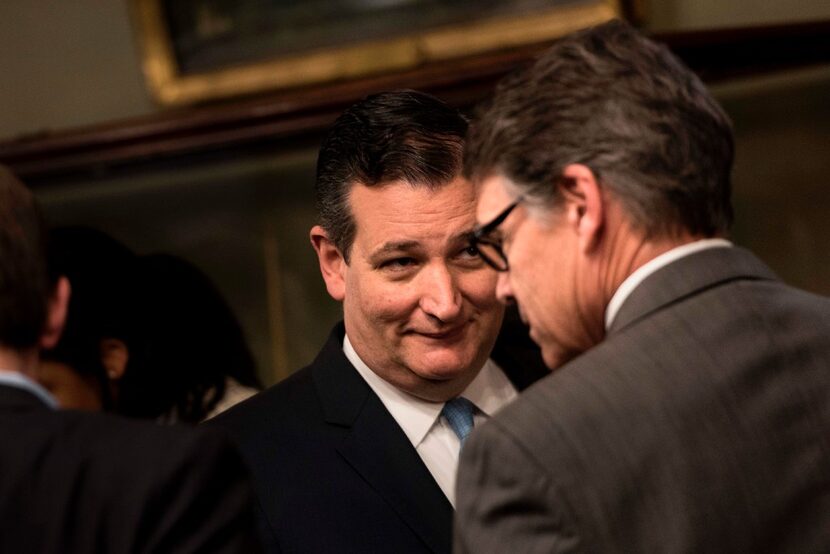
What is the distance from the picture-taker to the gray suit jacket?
175 centimetres

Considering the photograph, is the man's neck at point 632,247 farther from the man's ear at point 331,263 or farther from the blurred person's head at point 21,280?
the man's ear at point 331,263

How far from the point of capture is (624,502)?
175 cm

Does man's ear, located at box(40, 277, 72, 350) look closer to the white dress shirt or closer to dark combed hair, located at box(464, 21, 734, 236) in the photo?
dark combed hair, located at box(464, 21, 734, 236)

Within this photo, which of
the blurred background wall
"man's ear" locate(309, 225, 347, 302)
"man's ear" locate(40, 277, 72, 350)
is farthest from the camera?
the blurred background wall

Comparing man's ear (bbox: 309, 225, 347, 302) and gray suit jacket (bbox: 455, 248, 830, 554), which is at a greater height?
gray suit jacket (bbox: 455, 248, 830, 554)

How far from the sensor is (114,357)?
3.40 m

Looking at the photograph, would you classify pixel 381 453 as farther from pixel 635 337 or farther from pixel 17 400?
pixel 17 400

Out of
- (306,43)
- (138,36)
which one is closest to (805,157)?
(306,43)

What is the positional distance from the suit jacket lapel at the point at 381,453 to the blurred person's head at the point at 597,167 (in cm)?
71

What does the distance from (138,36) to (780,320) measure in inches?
173

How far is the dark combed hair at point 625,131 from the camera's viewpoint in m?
→ 1.91

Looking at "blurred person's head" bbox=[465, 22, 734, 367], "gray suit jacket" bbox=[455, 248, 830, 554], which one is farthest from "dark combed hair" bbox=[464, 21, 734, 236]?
"gray suit jacket" bbox=[455, 248, 830, 554]

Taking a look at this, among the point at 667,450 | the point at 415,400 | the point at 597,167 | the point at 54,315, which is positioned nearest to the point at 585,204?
the point at 597,167

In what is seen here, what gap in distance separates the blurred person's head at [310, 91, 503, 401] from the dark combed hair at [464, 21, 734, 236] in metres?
0.81
